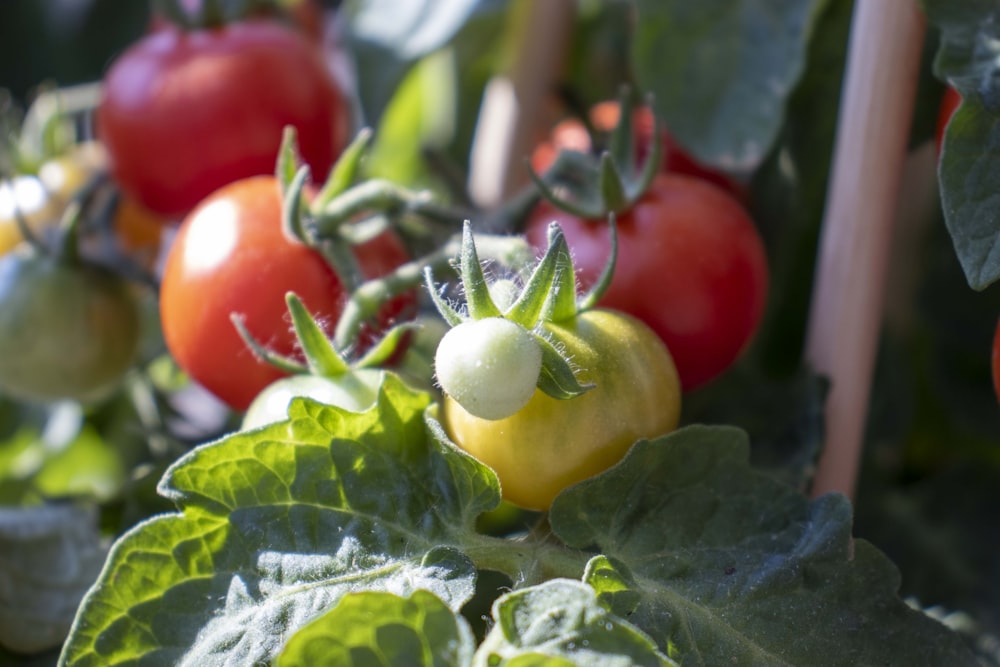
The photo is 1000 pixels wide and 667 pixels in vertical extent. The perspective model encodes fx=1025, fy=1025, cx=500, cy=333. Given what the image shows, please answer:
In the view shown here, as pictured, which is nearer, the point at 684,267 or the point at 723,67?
the point at 684,267

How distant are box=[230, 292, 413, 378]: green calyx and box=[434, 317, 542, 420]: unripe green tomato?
3.4 inches

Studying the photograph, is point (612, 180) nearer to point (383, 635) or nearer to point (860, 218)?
point (860, 218)

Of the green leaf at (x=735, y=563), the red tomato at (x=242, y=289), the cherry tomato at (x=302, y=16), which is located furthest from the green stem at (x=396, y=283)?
the cherry tomato at (x=302, y=16)

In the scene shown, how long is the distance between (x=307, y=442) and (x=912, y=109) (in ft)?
1.28

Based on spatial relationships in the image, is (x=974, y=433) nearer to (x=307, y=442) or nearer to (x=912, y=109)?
(x=912, y=109)

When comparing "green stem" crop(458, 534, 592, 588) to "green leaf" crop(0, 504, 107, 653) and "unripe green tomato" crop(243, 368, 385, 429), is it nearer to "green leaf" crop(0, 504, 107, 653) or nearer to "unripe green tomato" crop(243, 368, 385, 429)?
"unripe green tomato" crop(243, 368, 385, 429)

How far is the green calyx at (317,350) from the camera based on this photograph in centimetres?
46

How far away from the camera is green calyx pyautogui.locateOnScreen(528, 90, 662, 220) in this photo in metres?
0.54

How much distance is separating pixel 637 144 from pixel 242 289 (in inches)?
13.3

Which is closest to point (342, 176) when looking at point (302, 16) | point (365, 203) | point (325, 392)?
point (365, 203)

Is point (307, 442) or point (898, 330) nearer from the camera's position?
point (307, 442)

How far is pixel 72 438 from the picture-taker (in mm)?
847

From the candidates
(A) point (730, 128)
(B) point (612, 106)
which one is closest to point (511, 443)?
(A) point (730, 128)

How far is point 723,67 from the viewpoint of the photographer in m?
0.64
